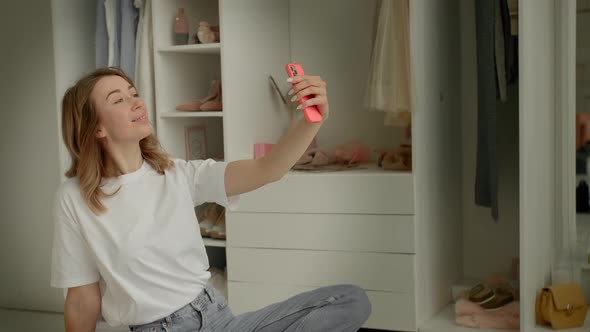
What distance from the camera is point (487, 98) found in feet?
9.56

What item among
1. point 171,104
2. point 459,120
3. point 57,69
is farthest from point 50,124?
point 459,120

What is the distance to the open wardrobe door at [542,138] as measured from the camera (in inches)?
103

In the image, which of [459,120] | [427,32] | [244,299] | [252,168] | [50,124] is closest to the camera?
[252,168]

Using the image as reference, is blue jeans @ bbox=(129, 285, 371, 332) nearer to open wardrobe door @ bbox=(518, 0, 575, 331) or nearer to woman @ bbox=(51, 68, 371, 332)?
woman @ bbox=(51, 68, 371, 332)

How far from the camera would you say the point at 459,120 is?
11.1 feet

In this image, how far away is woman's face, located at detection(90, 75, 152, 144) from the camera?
2109 mm

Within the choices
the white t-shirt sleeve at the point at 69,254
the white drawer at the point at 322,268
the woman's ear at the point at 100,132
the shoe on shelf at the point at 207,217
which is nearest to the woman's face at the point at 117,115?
the woman's ear at the point at 100,132

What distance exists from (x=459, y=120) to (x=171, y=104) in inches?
48.5

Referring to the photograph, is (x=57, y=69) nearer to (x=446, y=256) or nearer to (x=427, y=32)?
(x=427, y=32)

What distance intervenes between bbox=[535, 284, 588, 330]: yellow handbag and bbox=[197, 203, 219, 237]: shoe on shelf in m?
1.32

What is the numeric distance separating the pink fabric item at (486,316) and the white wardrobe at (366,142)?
6cm

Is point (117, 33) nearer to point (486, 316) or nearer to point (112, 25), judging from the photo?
point (112, 25)

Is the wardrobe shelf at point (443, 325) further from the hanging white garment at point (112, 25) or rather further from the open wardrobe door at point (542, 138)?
the hanging white garment at point (112, 25)

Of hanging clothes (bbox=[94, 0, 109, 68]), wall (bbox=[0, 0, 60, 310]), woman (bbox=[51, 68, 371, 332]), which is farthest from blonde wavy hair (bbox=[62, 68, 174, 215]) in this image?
wall (bbox=[0, 0, 60, 310])
